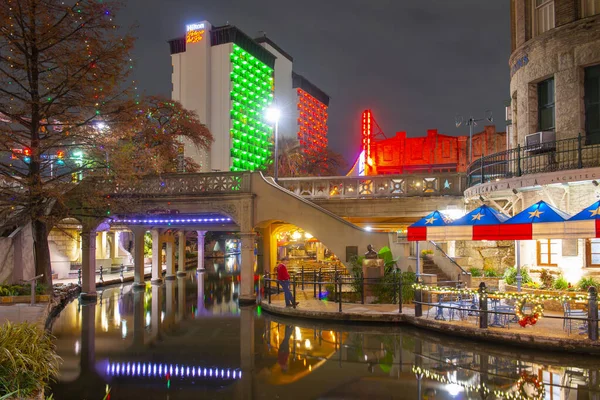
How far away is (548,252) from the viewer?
1730 cm

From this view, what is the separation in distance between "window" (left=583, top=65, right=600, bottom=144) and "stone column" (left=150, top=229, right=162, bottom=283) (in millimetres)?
24511

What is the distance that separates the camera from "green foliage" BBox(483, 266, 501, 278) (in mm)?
20188

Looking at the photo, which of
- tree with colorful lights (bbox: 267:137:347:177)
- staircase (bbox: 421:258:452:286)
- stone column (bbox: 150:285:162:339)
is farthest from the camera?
tree with colorful lights (bbox: 267:137:347:177)

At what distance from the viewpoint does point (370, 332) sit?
15188 millimetres

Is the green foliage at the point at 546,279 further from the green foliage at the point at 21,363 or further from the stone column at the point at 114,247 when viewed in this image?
the stone column at the point at 114,247

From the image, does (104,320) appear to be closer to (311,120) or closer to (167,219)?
(167,219)

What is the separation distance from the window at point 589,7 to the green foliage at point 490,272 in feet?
32.5

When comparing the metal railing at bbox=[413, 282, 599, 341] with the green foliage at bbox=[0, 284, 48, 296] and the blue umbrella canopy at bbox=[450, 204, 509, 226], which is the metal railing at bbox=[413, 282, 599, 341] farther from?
the green foliage at bbox=[0, 284, 48, 296]

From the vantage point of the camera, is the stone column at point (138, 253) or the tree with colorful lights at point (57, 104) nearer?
the tree with colorful lights at point (57, 104)

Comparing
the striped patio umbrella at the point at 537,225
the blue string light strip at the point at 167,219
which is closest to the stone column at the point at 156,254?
the blue string light strip at the point at 167,219

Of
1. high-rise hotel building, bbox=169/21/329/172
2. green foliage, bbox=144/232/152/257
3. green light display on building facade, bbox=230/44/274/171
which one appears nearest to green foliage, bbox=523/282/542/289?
green foliage, bbox=144/232/152/257

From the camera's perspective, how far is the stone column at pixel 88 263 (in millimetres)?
24469

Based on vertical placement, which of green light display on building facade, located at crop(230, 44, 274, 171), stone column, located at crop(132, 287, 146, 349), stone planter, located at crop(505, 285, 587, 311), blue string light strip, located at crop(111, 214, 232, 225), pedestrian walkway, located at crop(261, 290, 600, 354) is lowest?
stone column, located at crop(132, 287, 146, 349)

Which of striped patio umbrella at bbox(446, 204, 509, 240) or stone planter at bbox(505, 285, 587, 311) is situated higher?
striped patio umbrella at bbox(446, 204, 509, 240)
